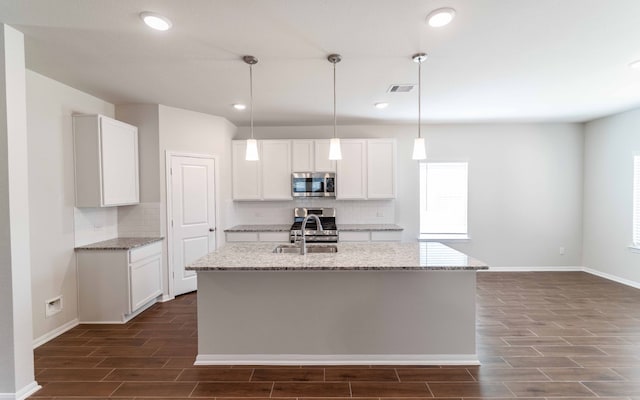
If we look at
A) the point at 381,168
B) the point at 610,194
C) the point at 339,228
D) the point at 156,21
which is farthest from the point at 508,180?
the point at 156,21

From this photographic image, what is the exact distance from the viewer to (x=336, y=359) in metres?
2.58

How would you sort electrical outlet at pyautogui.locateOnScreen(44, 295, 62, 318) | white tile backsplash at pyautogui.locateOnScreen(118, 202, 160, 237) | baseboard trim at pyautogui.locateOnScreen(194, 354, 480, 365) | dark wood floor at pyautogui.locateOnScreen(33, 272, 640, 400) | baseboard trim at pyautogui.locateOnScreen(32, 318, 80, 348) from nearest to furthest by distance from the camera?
dark wood floor at pyautogui.locateOnScreen(33, 272, 640, 400) → baseboard trim at pyautogui.locateOnScreen(194, 354, 480, 365) → baseboard trim at pyautogui.locateOnScreen(32, 318, 80, 348) → electrical outlet at pyautogui.locateOnScreen(44, 295, 62, 318) → white tile backsplash at pyautogui.locateOnScreen(118, 202, 160, 237)

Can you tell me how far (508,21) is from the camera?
2.08 meters

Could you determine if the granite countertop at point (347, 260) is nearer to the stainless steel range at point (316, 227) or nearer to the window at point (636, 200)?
the stainless steel range at point (316, 227)

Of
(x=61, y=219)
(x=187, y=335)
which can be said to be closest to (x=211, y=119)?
(x=61, y=219)

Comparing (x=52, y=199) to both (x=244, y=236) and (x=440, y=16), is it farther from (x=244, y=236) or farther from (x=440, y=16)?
(x=440, y=16)

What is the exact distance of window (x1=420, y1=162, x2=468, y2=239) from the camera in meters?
5.36

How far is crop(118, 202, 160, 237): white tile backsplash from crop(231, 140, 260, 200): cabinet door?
1283 mm

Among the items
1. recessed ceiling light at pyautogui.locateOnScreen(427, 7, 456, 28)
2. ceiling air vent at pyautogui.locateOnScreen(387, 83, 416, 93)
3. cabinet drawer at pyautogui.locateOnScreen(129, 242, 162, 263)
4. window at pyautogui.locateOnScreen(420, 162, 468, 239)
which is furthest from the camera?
window at pyautogui.locateOnScreen(420, 162, 468, 239)

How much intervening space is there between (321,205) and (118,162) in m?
2.97

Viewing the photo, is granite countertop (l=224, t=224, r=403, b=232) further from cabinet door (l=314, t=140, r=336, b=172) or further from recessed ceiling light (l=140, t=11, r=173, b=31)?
recessed ceiling light (l=140, t=11, r=173, b=31)

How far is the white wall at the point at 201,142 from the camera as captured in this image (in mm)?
4102

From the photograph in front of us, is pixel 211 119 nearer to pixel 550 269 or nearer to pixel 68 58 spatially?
pixel 68 58

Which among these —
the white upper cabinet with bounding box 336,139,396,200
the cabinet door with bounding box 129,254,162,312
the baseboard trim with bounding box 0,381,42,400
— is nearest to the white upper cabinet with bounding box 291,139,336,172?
the white upper cabinet with bounding box 336,139,396,200
